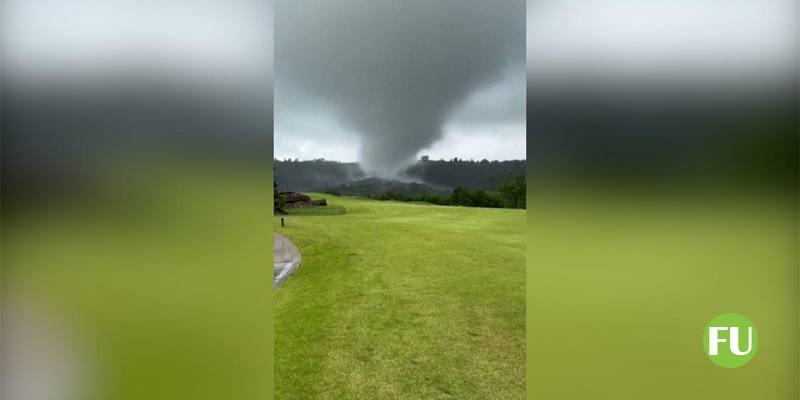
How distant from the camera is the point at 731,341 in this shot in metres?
1.38

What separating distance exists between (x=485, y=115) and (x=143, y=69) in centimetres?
249

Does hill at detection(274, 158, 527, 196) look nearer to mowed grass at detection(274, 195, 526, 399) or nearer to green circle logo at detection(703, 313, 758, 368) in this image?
mowed grass at detection(274, 195, 526, 399)

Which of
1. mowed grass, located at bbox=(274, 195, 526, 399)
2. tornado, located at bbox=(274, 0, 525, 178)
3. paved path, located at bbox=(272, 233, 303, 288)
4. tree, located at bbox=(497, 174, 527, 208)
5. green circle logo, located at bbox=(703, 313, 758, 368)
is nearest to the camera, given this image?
green circle logo, located at bbox=(703, 313, 758, 368)

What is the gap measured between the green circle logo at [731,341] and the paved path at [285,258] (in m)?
3.14

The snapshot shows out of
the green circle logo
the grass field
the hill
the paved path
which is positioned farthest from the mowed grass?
the green circle logo

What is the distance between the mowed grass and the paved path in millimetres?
72

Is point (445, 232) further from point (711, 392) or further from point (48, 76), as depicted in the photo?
point (48, 76)

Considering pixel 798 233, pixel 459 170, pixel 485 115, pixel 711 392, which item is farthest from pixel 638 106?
pixel 459 170

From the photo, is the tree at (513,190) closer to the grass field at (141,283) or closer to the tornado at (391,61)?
the tornado at (391,61)

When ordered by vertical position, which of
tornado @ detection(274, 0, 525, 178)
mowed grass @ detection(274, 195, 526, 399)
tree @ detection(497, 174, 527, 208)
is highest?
tornado @ detection(274, 0, 525, 178)

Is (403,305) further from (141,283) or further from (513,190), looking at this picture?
(141,283)

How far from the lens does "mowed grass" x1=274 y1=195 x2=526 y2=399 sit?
2033mm

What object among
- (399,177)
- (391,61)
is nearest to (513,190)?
(399,177)

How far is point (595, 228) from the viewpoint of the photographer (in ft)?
4.58
